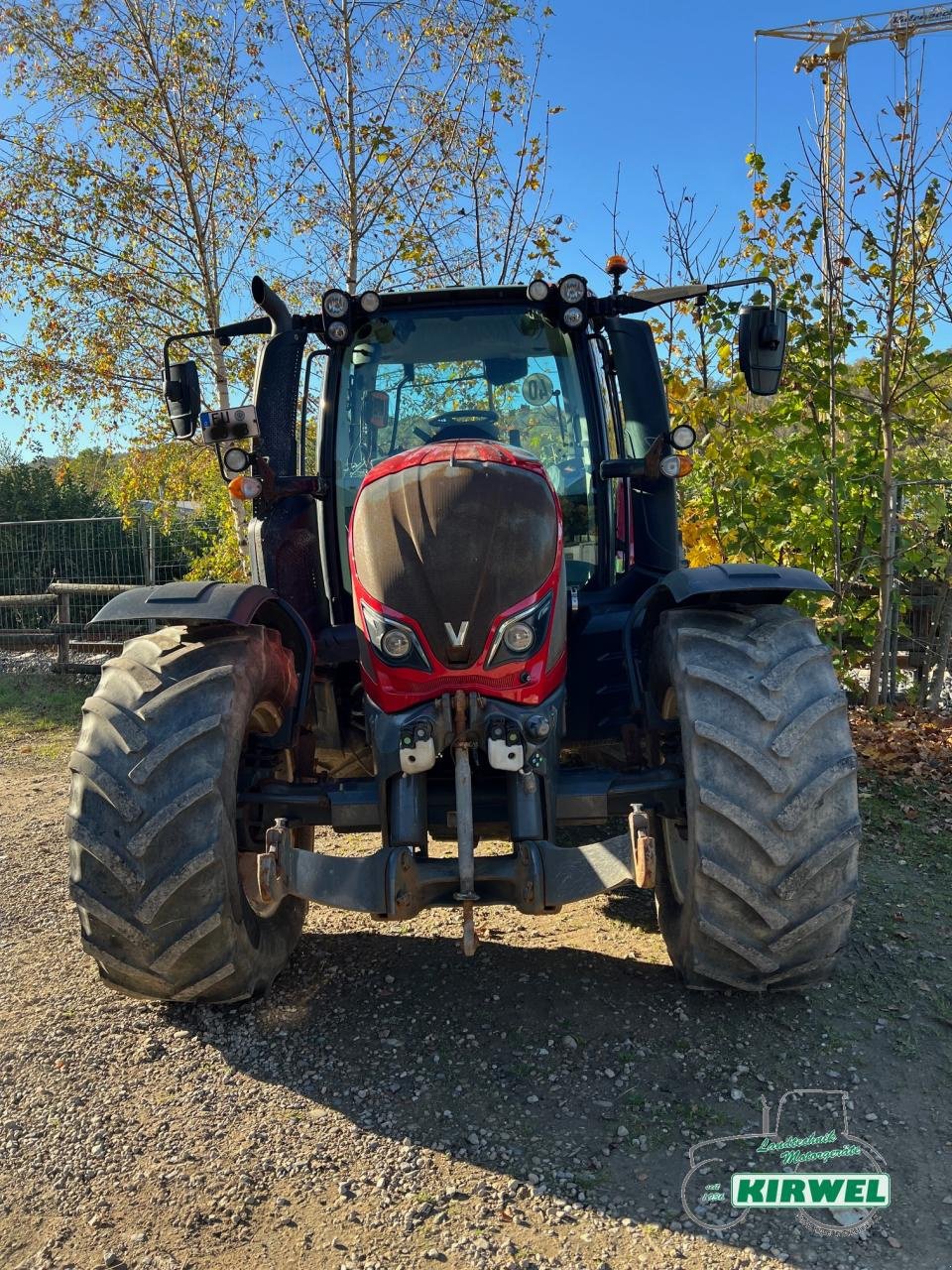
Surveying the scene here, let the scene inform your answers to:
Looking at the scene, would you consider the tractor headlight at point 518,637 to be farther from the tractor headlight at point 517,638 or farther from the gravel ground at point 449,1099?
the gravel ground at point 449,1099

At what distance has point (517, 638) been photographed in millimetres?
2904

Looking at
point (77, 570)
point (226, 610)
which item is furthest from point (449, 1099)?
point (77, 570)

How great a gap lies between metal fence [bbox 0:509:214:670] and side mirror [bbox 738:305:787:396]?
27.3 feet

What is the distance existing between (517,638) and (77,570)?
1040 cm

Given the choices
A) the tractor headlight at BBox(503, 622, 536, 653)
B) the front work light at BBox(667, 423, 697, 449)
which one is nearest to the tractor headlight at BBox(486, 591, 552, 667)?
the tractor headlight at BBox(503, 622, 536, 653)

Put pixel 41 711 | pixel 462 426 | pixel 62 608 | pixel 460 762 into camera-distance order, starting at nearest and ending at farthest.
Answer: pixel 460 762 → pixel 462 426 → pixel 41 711 → pixel 62 608

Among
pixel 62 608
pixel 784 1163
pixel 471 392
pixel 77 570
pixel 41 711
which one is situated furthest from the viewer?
pixel 77 570

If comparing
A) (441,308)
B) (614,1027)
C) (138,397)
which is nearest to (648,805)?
(614,1027)

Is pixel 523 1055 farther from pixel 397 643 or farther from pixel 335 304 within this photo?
pixel 335 304

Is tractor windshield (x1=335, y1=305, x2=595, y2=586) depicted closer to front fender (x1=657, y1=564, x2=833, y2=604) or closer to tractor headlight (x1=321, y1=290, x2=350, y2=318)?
tractor headlight (x1=321, y1=290, x2=350, y2=318)

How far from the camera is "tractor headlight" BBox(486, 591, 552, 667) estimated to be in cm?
289

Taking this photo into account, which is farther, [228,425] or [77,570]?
[77,570]

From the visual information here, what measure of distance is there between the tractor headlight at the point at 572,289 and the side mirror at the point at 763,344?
633 mm

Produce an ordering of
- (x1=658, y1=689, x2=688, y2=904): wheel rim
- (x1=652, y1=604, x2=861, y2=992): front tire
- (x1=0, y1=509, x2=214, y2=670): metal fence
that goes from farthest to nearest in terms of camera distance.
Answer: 1. (x1=0, y1=509, x2=214, y2=670): metal fence
2. (x1=658, y1=689, x2=688, y2=904): wheel rim
3. (x1=652, y1=604, x2=861, y2=992): front tire
